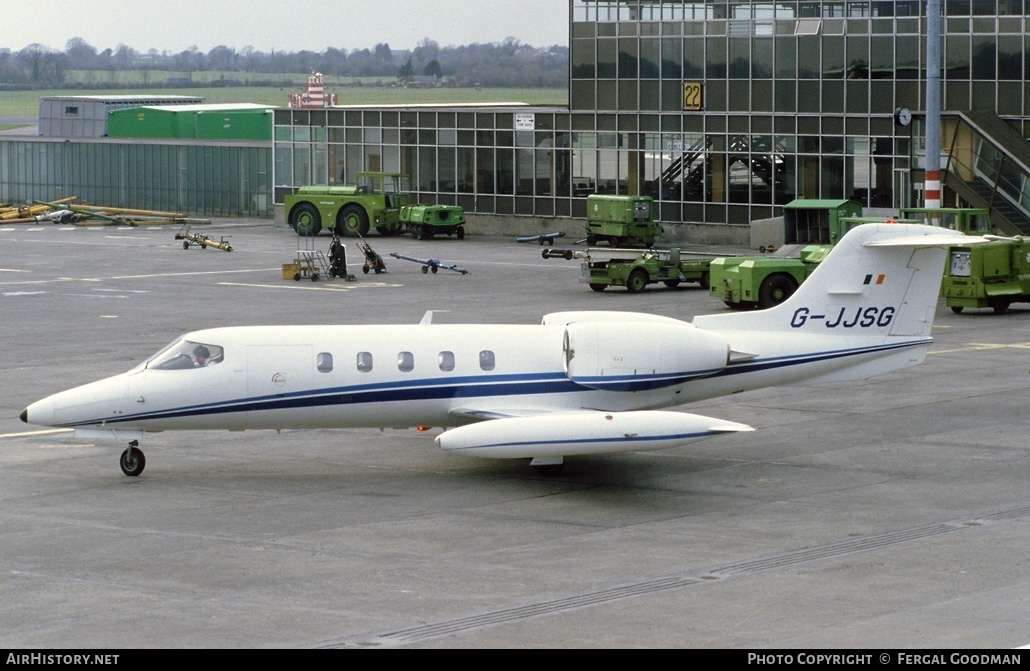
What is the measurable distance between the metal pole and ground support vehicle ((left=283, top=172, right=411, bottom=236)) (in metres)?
31.9

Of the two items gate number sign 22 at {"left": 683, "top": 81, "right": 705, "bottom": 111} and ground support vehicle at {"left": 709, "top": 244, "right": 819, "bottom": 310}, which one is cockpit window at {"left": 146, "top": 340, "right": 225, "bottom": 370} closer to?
ground support vehicle at {"left": 709, "top": 244, "right": 819, "bottom": 310}

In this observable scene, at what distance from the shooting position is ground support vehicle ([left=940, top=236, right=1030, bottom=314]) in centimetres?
4591

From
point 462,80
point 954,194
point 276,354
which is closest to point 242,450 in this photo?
point 276,354

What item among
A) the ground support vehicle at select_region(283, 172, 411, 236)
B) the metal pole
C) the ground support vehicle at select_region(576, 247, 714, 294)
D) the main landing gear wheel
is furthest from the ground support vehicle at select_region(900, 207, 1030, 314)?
the ground support vehicle at select_region(283, 172, 411, 236)

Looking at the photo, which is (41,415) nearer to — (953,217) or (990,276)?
(990,276)

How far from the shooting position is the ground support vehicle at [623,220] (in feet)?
223

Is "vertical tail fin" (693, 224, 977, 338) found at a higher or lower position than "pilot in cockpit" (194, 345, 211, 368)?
higher

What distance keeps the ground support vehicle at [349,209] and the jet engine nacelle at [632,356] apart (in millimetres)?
52181

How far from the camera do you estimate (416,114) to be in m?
81.9

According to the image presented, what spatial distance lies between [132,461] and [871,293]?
1259cm

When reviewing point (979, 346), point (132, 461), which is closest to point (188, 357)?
point (132, 461)

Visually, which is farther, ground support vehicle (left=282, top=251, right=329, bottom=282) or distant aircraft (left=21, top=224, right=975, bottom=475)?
ground support vehicle (left=282, top=251, right=329, bottom=282)

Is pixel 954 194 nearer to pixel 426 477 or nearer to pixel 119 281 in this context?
pixel 119 281

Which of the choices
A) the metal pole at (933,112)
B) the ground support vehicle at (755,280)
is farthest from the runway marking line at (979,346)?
the metal pole at (933,112)
